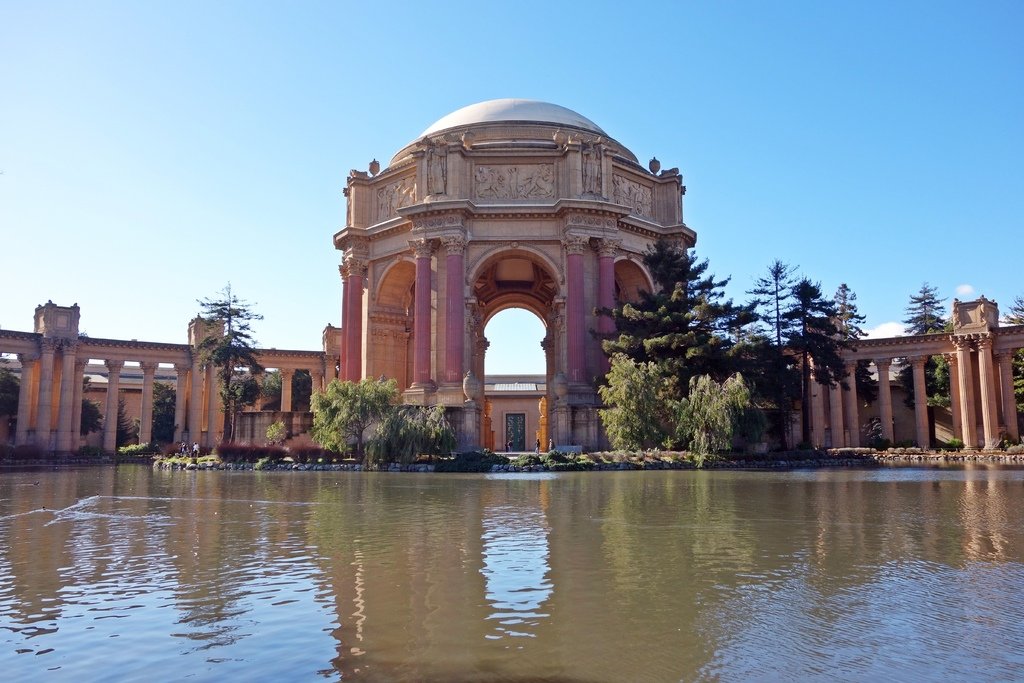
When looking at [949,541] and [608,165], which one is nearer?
[949,541]

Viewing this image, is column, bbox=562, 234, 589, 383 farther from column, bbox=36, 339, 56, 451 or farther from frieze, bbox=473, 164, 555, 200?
column, bbox=36, 339, 56, 451

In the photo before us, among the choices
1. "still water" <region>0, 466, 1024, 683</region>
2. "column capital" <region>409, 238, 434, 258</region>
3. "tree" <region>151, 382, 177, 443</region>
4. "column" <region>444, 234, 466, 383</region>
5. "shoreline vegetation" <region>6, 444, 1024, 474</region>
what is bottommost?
"still water" <region>0, 466, 1024, 683</region>

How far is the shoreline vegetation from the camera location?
89.8 feet

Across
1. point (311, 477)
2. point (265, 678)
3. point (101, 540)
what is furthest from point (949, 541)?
point (311, 477)

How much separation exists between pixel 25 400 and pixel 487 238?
90.5ft

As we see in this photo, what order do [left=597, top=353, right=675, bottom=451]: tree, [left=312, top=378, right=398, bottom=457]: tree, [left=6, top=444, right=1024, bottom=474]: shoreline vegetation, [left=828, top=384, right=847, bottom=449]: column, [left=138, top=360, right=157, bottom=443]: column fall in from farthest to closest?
[left=138, top=360, right=157, bottom=443]: column
[left=828, top=384, right=847, bottom=449]: column
[left=312, top=378, right=398, bottom=457]: tree
[left=597, top=353, right=675, bottom=451]: tree
[left=6, top=444, right=1024, bottom=474]: shoreline vegetation

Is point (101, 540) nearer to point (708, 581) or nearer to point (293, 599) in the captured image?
point (293, 599)

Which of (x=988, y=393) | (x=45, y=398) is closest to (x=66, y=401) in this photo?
(x=45, y=398)

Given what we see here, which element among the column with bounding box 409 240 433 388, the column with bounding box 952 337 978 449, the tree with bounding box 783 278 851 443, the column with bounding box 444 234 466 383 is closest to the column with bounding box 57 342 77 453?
the column with bounding box 409 240 433 388

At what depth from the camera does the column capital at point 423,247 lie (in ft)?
124

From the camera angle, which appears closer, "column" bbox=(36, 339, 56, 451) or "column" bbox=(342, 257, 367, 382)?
"column" bbox=(342, 257, 367, 382)

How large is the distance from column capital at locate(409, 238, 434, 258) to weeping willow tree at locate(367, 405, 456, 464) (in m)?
11.0

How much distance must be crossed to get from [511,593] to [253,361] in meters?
38.8

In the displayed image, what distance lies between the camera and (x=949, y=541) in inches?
375
